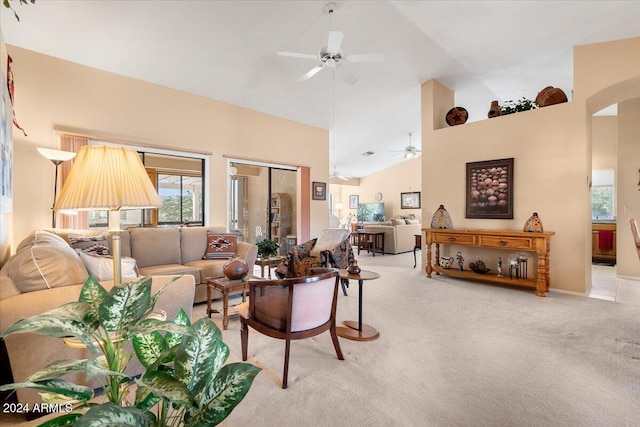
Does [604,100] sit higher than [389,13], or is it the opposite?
[389,13]

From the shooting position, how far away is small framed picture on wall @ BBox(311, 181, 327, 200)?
6603 mm

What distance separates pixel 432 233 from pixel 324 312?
3484 millimetres

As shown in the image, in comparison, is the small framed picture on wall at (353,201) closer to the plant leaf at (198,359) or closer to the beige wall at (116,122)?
the beige wall at (116,122)

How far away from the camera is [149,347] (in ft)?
2.51

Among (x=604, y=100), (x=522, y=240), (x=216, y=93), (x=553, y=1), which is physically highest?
(x=553, y=1)

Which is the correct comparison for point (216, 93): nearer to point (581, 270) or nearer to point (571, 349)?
point (571, 349)

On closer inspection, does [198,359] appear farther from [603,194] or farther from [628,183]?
[603,194]

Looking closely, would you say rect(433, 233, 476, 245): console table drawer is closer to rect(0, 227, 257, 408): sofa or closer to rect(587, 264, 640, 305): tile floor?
rect(587, 264, 640, 305): tile floor

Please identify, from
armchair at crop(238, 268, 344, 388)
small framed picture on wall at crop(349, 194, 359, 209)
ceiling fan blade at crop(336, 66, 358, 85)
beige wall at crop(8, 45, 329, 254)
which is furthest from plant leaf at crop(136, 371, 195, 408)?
small framed picture on wall at crop(349, 194, 359, 209)

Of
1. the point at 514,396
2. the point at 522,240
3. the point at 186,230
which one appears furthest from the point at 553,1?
the point at 186,230

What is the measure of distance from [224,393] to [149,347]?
0.26 m

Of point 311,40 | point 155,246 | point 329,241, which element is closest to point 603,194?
point 329,241

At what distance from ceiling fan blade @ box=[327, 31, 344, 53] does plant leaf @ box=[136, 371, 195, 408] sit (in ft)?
10.7

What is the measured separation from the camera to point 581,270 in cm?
397
